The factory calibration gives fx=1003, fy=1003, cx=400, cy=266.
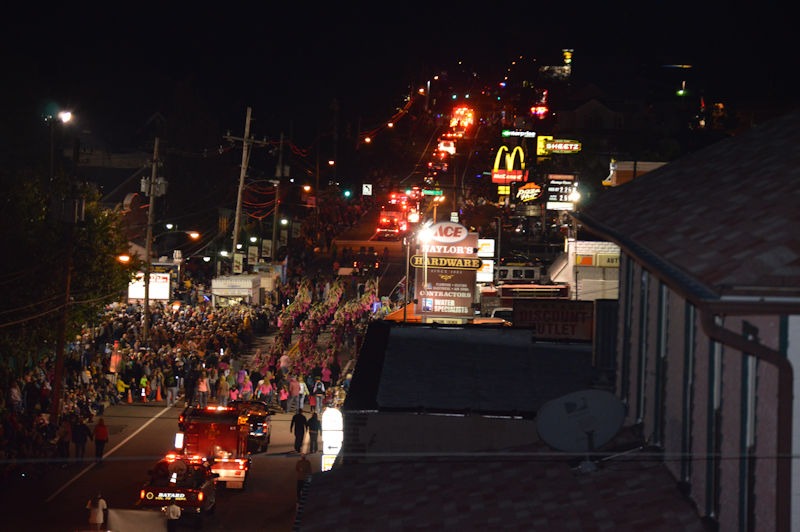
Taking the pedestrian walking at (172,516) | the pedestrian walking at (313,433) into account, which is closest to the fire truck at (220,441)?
the pedestrian walking at (313,433)

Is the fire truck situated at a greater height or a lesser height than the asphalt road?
greater

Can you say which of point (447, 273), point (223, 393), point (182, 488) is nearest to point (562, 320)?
point (182, 488)

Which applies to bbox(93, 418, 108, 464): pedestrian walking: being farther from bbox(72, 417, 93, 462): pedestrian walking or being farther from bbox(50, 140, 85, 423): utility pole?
bbox(50, 140, 85, 423): utility pole

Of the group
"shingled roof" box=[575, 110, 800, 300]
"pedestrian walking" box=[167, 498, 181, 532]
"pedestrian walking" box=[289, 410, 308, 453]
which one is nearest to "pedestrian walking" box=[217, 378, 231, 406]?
"pedestrian walking" box=[289, 410, 308, 453]

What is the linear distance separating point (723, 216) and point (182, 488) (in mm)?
14754

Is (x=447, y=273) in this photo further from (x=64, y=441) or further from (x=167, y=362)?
(x=64, y=441)

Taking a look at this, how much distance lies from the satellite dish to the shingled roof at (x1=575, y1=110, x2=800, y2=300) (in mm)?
1720

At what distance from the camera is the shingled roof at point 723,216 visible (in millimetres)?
6629

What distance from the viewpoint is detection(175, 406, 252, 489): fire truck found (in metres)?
23.9

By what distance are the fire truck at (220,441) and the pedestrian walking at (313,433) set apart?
3.22 metres

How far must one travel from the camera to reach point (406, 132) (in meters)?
160

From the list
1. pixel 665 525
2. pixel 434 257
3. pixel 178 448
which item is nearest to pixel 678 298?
pixel 665 525

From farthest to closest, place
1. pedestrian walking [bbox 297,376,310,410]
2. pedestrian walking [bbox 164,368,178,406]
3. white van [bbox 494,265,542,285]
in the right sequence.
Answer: white van [bbox 494,265,542,285] < pedestrian walking [bbox 164,368,178,406] < pedestrian walking [bbox 297,376,310,410]

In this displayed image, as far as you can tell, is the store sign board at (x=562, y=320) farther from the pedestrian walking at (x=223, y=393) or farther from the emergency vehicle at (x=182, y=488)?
the pedestrian walking at (x=223, y=393)
